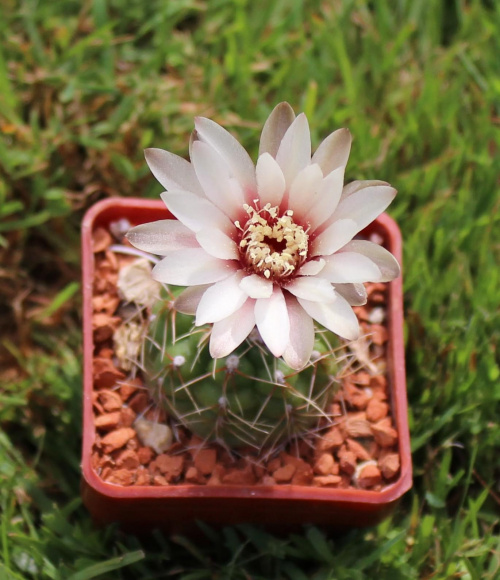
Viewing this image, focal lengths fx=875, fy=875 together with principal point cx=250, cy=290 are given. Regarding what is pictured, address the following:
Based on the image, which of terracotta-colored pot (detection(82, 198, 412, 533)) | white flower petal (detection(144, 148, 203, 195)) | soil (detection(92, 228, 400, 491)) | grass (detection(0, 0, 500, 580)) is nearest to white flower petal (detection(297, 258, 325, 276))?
white flower petal (detection(144, 148, 203, 195))

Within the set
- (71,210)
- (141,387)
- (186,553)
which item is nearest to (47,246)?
(71,210)

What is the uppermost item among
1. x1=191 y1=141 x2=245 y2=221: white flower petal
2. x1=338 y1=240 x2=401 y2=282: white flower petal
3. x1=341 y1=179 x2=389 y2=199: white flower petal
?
x1=191 y1=141 x2=245 y2=221: white flower petal

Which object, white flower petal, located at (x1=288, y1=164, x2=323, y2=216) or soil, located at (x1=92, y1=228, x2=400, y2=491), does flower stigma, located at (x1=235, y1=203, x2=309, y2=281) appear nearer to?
white flower petal, located at (x1=288, y1=164, x2=323, y2=216)

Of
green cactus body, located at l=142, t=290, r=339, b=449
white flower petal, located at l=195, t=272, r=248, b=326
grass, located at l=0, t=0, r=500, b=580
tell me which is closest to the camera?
white flower petal, located at l=195, t=272, r=248, b=326

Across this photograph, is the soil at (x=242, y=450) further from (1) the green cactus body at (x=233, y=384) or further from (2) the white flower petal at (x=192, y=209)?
(2) the white flower petal at (x=192, y=209)

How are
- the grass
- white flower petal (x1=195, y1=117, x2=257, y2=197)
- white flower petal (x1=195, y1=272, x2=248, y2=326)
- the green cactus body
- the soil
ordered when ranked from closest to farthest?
white flower petal (x1=195, y1=272, x2=248, y2=326), white flower petal (x1=195, y1=117, x2=257, y2=197), the green cactus body, the soil, the grass

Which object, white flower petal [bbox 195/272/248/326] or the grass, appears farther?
the grass
